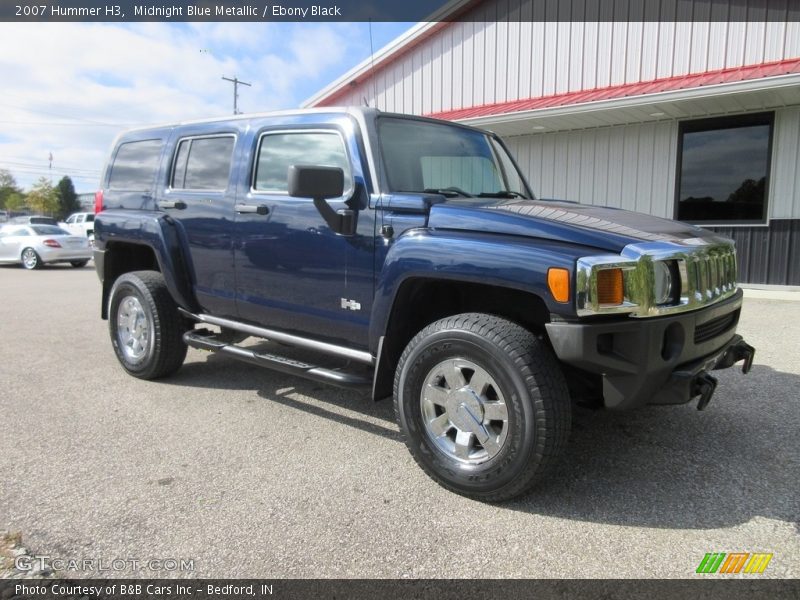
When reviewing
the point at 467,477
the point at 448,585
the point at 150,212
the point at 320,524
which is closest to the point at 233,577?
the point at 320,524

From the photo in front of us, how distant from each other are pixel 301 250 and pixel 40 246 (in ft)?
52.9

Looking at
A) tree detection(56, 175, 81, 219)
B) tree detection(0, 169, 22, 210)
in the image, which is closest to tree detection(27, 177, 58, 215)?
tree detection(56, 175, 81, 219)

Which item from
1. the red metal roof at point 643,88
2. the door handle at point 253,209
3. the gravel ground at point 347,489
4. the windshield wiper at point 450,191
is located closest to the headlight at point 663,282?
the gravel ground at point 347,489

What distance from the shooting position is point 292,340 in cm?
396

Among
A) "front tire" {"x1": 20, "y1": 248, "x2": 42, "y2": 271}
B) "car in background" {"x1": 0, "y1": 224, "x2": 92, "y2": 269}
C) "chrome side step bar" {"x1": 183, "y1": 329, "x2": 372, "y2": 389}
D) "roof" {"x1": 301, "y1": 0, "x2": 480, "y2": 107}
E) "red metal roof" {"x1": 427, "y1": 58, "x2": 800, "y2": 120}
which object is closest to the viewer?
"chrome side step bar" {"x1": 183, "y1": 329, "x2": 372, "y2": 389}

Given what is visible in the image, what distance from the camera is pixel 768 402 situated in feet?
14.1

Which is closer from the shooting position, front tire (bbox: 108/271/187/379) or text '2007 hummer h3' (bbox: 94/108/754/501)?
text '2007 hummer h3' (bbox: 94/108/754/501)

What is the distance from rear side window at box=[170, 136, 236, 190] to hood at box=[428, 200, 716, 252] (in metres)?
1.92

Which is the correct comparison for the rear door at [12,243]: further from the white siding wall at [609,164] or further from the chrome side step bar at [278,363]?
the chrome side step bar at [278,363]

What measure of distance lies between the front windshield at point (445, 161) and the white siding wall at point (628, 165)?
22.6ft

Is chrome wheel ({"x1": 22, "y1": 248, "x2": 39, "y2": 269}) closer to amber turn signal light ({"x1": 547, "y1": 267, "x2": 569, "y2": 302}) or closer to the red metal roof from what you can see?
the red metal roof

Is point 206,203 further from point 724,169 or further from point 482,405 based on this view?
point 724,169

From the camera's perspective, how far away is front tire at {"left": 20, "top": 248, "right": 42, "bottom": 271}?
16.8 m

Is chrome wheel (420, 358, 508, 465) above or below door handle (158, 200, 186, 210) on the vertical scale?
below
